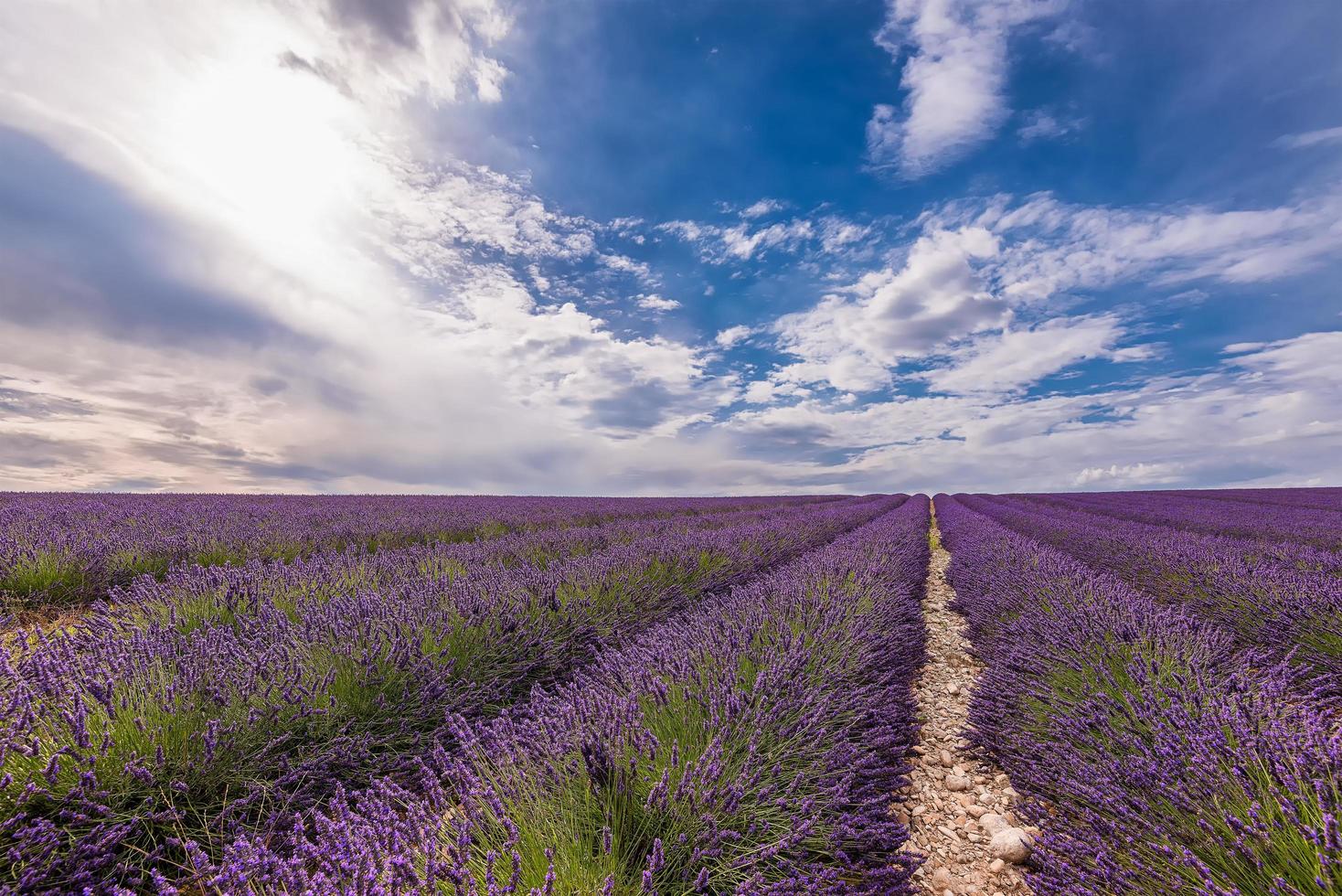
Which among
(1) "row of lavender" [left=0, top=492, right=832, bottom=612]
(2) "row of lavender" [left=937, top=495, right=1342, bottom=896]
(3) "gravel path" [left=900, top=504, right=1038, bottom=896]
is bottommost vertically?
(3) "gravel path" [left=900, top=504, right=1038, bottom=896]

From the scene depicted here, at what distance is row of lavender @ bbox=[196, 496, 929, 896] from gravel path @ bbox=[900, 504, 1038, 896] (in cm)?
19

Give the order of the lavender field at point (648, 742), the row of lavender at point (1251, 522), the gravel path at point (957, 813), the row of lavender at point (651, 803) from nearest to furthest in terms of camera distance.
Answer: the row of lavender at point (651, 803)
the lavender field at point (648, 742)
the gravel path at point (957, 813)
the row of lavender at point (1251, 522)

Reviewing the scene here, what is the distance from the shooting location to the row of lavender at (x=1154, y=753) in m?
1.46

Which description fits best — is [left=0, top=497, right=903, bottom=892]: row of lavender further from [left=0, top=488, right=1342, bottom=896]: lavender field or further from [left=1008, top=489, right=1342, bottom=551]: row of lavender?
[left=1008, top=489, right=1342, bottom=551]: row of lavender

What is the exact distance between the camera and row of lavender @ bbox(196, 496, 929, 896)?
1388mm

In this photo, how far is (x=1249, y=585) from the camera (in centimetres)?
481

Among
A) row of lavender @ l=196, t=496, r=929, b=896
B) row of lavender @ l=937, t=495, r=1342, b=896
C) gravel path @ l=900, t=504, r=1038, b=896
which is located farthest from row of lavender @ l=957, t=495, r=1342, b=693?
row of lavender @ l=196, t=496, r=929, b=896

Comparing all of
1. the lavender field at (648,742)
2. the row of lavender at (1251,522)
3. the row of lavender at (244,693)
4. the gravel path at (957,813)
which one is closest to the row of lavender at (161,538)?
the lavender field at (648,742)

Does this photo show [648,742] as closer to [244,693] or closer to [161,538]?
[244,693]

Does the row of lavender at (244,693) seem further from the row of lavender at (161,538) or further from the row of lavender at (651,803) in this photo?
the row of lavender at (161,538)

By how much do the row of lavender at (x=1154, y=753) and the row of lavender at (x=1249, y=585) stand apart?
0.60 ft

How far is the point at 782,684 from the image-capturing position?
248cm

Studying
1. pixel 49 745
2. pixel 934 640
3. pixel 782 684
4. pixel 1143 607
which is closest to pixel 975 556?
pixel 934 640

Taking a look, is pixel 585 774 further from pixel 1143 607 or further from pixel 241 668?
pixel 1143 607
